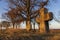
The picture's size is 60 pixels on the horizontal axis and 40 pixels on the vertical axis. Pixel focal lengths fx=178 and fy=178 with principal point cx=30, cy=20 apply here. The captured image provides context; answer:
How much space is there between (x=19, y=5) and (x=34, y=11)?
9.08ft

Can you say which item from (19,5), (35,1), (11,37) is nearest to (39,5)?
(35,1)

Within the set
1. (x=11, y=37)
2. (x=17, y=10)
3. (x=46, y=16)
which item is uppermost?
Result: (x=17, y=10)

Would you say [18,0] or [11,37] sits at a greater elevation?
[18,0]

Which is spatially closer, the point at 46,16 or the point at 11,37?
the point at 11,37

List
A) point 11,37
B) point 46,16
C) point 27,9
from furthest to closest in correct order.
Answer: point 27,9 → point 46,16 → point 11,37

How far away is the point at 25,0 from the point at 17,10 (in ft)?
7.11

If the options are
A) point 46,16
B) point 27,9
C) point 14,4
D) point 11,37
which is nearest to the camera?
point 11,37

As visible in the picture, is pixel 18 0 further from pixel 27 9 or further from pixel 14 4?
pixel 27 9

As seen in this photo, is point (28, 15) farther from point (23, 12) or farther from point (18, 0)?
point (18, 0)

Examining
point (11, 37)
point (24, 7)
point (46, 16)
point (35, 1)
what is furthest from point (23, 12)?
point (11, 37)

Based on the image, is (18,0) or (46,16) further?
(18,0)

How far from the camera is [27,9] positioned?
2895 centimetres

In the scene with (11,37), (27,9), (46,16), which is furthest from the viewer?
(27,9)

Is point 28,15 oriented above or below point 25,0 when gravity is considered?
below
